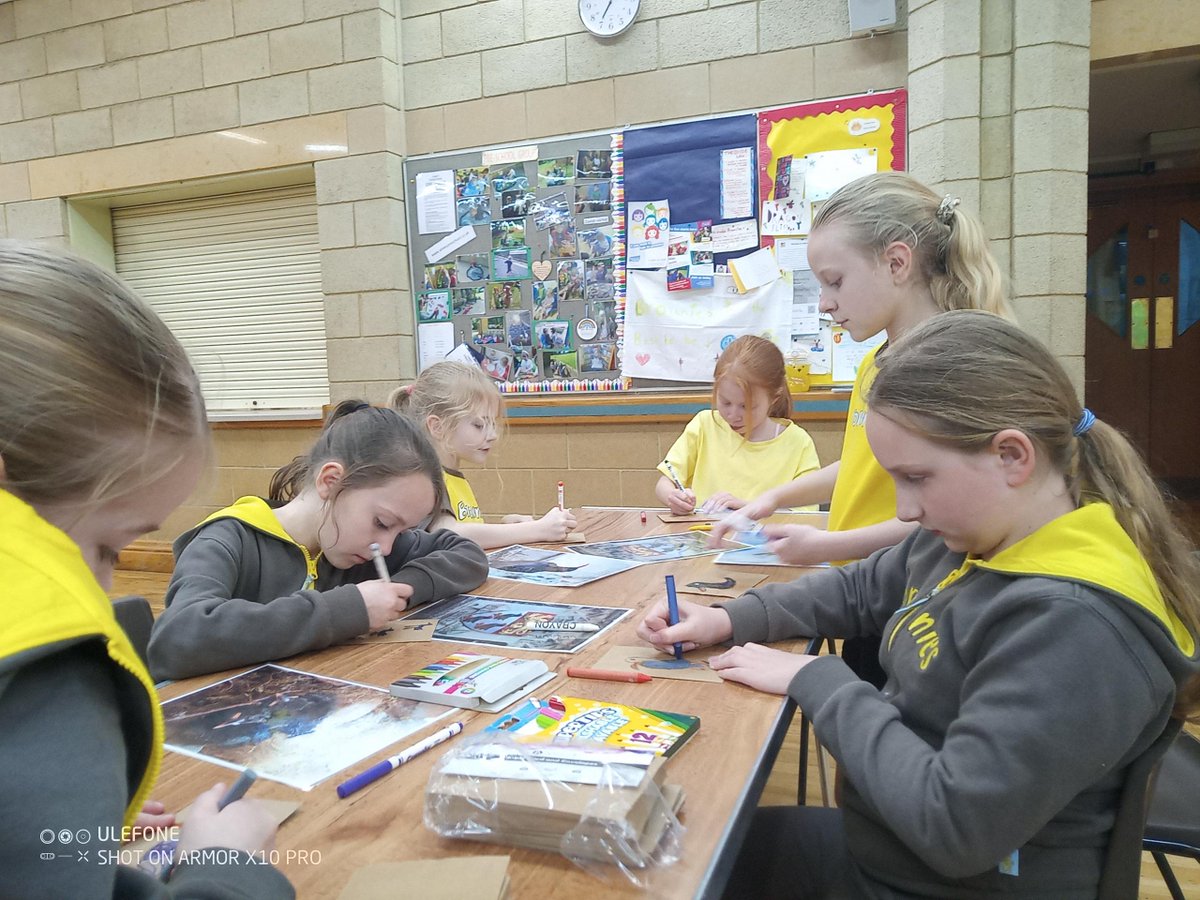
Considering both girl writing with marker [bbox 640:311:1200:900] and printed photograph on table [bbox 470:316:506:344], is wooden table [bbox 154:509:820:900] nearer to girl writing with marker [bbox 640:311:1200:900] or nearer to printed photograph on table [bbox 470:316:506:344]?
girl writing with marker [bbox 640:311:1200:900]

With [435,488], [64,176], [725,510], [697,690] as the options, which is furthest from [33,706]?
[64,176]

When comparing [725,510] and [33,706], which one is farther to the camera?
[725,510]

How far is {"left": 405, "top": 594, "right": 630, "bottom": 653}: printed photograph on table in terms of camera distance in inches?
46.4

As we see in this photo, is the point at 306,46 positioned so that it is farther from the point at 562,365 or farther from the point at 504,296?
the point at 562,365

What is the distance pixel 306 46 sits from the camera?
4.13m

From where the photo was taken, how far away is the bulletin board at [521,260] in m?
3.80

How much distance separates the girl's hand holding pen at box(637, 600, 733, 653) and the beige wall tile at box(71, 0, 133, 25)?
16.5ft

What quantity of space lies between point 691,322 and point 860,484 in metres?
2.21

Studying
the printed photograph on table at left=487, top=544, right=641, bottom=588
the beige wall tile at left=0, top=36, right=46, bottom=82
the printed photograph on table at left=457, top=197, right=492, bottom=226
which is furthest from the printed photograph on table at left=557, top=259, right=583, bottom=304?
the beige wall tile at left=0, top=36, right=46, bottom=82

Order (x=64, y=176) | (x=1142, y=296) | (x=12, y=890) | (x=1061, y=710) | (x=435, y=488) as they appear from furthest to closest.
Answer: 1. (x=1142, y=296)
2. (x=64, y=176)
3. (x=435, y=488)
4. (x=1061, y=710)
5. (x=12, y=890)

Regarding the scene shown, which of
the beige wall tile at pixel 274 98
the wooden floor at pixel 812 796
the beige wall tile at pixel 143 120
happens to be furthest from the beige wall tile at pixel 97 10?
the wooden floor at pixel 812 796

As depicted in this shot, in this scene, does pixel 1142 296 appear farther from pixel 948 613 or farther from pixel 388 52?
pixel 948 613

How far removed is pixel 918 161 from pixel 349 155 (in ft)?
8.81

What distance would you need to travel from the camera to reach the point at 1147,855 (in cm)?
191
